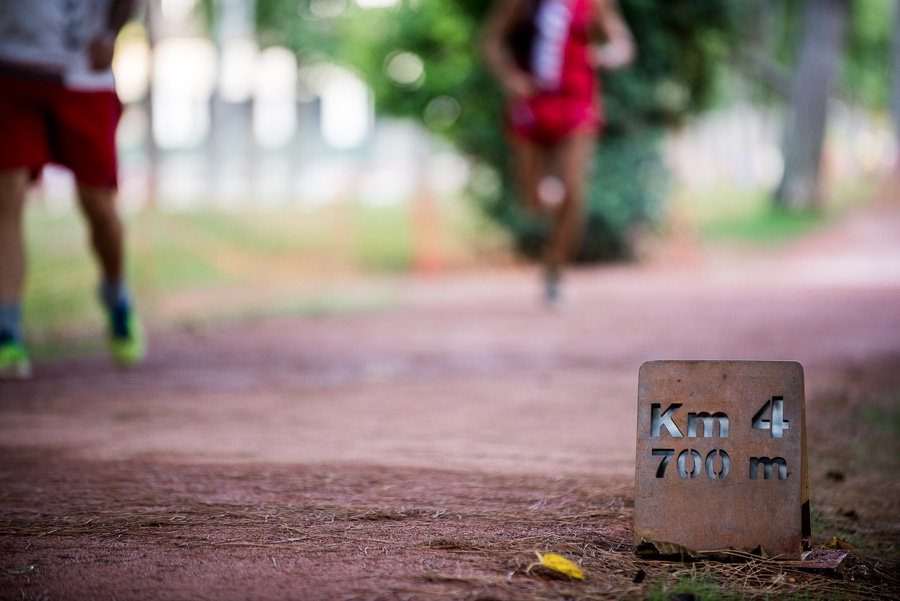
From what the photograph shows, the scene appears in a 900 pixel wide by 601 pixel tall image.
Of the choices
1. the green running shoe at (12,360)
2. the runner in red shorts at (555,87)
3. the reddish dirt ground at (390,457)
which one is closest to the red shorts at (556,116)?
the runner in red shorts at (555,87)

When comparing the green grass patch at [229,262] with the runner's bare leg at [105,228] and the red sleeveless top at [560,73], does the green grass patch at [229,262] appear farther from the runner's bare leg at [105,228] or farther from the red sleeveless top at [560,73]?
the red sleeveless top at [560,73]

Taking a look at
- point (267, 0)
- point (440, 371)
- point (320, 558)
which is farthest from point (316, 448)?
point (267, 0)

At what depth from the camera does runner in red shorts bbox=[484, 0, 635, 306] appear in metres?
6.82

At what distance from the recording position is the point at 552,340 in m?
5.57

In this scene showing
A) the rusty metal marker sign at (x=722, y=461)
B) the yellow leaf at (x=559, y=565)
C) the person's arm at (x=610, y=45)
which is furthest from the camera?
the person's arm at (x=610, y=45)

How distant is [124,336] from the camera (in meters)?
4.71

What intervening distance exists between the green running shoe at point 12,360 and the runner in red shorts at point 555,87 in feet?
12.3

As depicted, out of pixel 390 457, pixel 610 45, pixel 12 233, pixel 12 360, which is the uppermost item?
pixel 610 45

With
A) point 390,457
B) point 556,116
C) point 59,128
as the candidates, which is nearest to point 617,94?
point 556,116

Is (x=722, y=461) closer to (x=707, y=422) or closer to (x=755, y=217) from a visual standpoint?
(x=707, y=422)

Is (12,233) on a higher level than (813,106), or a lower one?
lower

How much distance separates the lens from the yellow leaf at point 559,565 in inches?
69.5

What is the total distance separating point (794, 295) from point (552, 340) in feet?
9.89

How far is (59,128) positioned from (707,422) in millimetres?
3274
